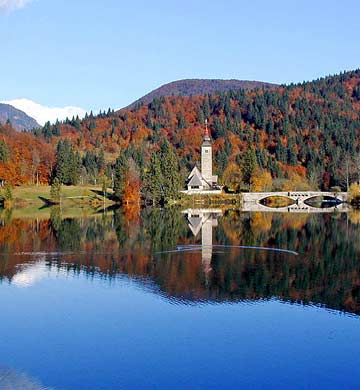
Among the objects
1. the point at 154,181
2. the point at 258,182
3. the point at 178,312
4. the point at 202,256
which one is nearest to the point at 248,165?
the point at 258,182

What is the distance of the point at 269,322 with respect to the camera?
24.3 meters

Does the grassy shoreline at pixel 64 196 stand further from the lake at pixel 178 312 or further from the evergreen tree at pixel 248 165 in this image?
the lake at pixel 178 312

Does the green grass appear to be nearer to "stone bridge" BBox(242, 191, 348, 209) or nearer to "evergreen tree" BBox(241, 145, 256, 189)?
"stone bridge" BBox(242, 191, 348, 209)

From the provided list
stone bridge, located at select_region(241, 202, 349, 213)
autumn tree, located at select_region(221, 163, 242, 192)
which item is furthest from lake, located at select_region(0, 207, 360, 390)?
autumn tree, located at select_region(221, 163, 242, 192)

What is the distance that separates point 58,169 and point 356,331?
84205mm

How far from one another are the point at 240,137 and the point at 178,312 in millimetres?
136459

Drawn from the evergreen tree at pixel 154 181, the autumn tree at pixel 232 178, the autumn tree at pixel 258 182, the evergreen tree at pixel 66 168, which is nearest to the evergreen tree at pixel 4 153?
the evergreen tree at pixel 66 168

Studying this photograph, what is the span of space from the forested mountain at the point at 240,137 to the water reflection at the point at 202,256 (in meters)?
43.3

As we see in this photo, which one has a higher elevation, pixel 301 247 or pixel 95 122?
pixel 95 122

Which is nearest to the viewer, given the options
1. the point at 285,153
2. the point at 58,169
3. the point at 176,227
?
the point at 176,227

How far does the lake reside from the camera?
18797mm

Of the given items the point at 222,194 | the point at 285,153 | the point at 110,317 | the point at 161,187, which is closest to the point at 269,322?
the point at 110,317

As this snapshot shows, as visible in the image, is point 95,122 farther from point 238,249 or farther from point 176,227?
point 238,249

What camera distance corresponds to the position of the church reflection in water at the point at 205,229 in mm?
39406
